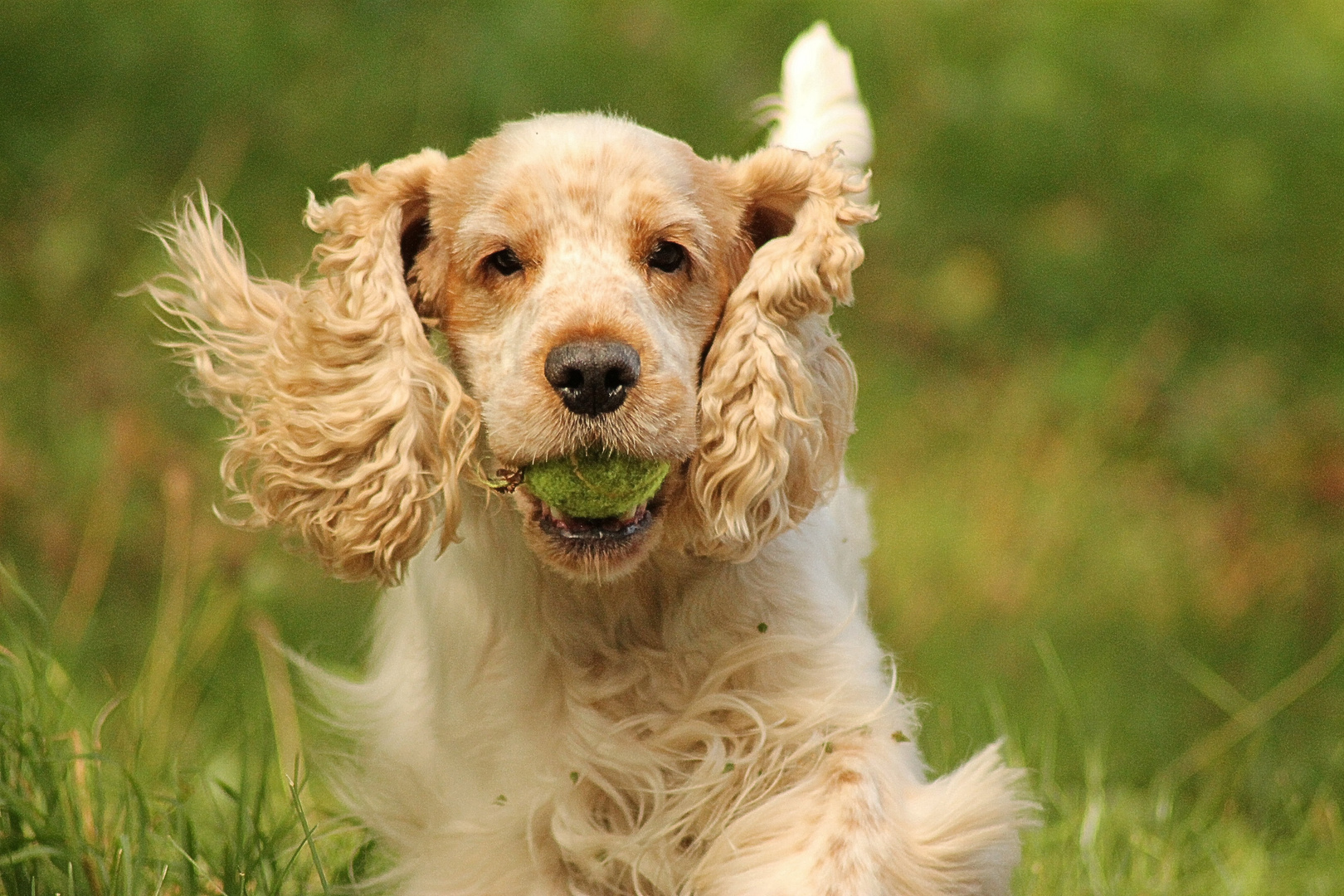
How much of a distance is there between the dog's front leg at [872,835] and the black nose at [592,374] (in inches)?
31.0

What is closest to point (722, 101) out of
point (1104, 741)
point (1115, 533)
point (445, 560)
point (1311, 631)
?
point (1115, 533)

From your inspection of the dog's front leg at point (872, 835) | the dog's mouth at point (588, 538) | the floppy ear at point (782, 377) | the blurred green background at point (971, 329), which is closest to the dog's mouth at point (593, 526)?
the dog's mouth at point (588, 538)

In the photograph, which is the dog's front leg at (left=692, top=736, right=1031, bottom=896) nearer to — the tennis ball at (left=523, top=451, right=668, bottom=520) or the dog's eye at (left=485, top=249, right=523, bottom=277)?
the tennis ball at (left=523, top=451, right=668, bottom=520)

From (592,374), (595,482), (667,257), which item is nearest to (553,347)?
(592,374)

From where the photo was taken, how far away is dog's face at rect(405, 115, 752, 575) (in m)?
2.77

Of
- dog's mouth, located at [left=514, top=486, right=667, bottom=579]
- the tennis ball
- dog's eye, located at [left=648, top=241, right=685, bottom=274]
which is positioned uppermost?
dog's eye, located at [left=648, top=241, right=685, bottom=274]

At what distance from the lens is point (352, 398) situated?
301 centimetres

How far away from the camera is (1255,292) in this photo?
8.31 metres

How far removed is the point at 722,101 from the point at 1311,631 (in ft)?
12.6

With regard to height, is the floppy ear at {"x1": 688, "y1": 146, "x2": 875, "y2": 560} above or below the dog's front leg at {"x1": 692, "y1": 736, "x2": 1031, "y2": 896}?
above

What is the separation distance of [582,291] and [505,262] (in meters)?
0.24

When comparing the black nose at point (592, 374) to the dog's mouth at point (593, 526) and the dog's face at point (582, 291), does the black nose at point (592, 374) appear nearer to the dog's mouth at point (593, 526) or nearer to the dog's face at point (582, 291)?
the dog's face at point (582, 291)

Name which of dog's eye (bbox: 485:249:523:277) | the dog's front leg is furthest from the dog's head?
the dog's front leg

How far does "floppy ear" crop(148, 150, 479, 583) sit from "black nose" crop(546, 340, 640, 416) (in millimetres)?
296
